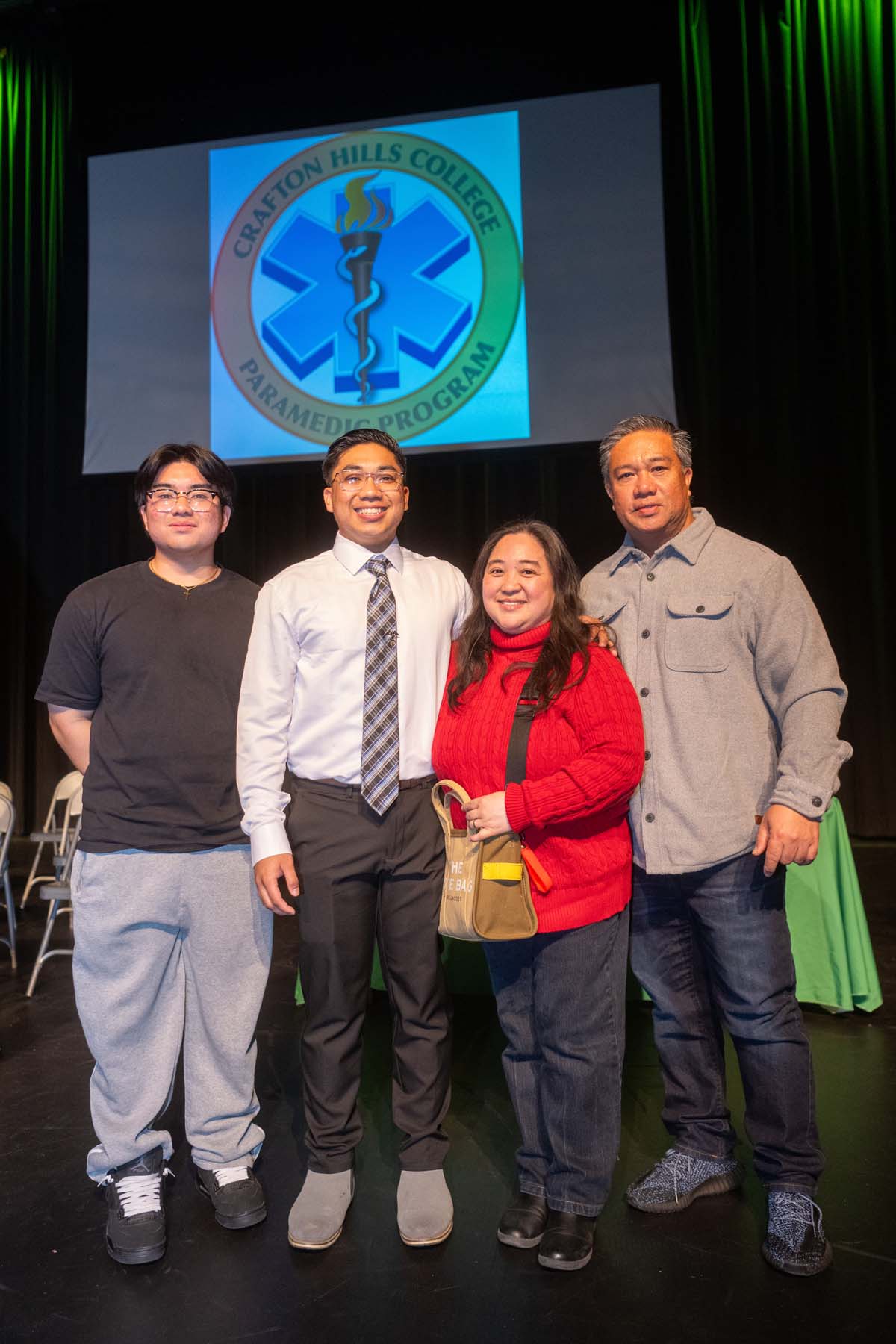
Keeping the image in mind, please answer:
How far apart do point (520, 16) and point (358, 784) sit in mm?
5455

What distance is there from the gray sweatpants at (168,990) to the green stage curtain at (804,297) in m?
4.42

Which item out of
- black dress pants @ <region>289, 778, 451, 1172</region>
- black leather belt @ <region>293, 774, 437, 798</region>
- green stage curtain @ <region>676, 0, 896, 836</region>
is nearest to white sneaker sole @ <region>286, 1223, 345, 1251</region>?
black dress pants @ <region>289, 778, 451, 1172</region>

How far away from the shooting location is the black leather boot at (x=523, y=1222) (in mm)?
→ 1738

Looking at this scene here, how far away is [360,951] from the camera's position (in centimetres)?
181

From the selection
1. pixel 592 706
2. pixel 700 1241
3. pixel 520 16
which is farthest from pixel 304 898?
pixel 520 16

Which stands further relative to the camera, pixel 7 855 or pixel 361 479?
pixel 7 855

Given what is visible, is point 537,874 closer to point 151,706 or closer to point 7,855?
point 151,706

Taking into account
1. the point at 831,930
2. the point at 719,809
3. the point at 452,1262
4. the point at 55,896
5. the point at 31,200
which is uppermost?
the point at 31,200

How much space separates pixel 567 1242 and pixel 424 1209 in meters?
0.28

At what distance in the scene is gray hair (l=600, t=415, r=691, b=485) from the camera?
1.86 m

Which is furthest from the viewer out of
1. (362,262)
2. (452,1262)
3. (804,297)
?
(804,297)

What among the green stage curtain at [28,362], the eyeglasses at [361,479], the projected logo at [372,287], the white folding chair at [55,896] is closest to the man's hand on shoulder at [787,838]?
the eyeglasses at [361,479]

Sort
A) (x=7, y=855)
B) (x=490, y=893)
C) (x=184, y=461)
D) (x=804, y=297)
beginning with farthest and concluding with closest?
(x=804, y=297) < (x=7, y=855) < (x=184, y=461) < (x=490, y=893)

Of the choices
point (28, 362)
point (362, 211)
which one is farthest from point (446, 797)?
point (28, 362)
